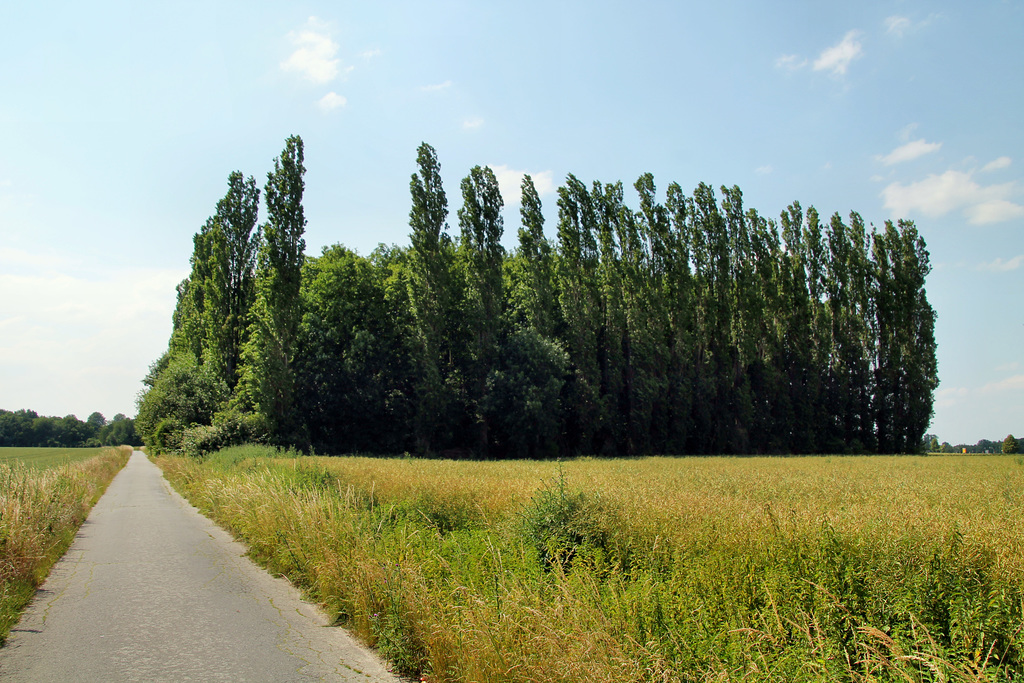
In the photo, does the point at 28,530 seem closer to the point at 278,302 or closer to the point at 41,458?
the point at 278,302

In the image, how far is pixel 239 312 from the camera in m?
40.7

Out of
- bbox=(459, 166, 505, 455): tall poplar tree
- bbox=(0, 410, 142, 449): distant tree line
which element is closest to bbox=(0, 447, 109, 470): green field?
bbox=(459, 166, 505, 455): tall poplar tree

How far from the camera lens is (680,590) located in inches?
179

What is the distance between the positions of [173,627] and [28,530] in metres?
4.40

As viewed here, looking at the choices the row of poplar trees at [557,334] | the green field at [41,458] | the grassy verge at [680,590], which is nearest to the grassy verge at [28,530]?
the green field at [41,458]

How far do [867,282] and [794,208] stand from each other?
28.8 ft

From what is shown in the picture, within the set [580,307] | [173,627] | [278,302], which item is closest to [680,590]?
[173,627]

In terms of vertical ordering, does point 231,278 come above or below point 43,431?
above

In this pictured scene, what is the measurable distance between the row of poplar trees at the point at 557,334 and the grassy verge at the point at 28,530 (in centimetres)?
1714

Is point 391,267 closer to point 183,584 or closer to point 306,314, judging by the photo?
point 306,314

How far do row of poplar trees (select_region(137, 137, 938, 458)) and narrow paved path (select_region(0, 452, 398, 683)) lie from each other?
21.7 metres

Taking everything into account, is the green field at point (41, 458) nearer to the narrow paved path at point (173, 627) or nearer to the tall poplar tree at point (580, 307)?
the narrow paved path at point (173, 627)

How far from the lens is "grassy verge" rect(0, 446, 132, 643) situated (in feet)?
23.8

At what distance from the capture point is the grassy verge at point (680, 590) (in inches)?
133
